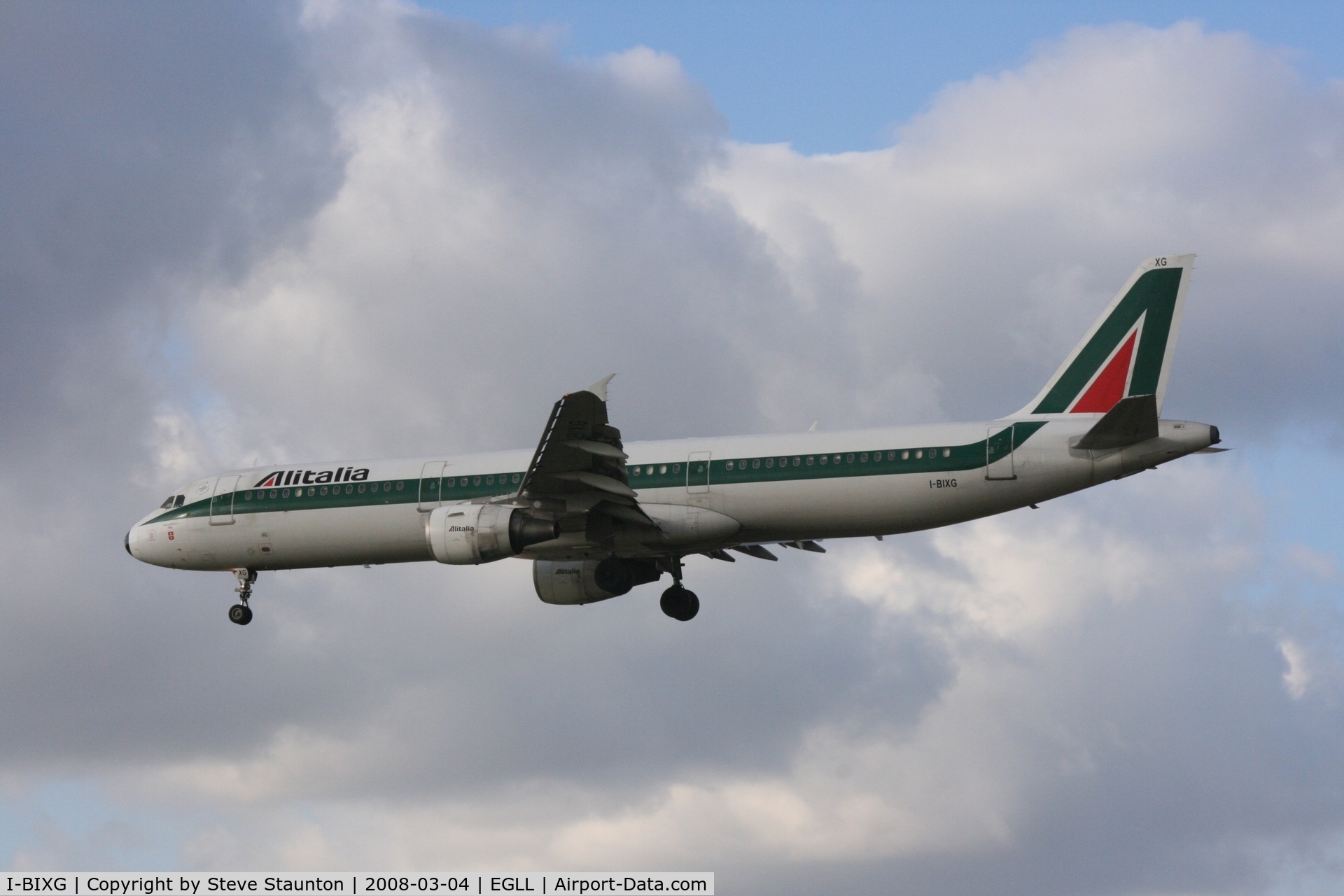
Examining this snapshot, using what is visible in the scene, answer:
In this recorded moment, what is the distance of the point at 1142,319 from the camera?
37344 mm

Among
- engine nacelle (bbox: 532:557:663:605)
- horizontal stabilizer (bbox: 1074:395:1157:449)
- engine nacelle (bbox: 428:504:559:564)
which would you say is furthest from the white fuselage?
engine nacelle (bbox: 532:557:663:605)

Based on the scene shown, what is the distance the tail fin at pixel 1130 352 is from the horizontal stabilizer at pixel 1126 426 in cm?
219

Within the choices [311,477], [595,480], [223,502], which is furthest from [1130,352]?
[223,502]

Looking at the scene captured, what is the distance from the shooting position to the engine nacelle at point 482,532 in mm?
35844

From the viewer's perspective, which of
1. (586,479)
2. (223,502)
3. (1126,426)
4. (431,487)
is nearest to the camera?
(1126,426)

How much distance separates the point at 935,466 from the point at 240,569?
18.5 metres

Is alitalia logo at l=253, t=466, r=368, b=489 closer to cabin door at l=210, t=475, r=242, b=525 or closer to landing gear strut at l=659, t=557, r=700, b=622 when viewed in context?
cabin door at l=210, t=475, r=242, b=525

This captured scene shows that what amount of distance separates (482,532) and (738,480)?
599cm

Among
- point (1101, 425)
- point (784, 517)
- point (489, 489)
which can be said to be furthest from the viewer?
point (489, 489)

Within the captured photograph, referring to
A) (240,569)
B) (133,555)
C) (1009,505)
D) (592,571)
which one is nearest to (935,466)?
(1009,505)

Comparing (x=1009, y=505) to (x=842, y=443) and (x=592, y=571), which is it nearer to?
(x=842, y=443)

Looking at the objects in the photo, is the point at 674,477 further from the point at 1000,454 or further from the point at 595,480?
the point at 1000,454

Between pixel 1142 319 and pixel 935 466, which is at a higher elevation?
pixel 1142 319

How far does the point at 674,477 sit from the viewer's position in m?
37.9
